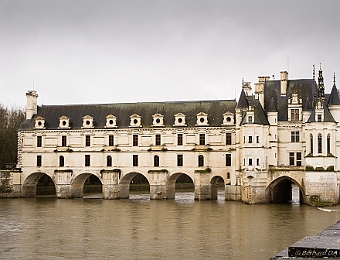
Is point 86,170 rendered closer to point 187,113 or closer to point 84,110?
point 84,110

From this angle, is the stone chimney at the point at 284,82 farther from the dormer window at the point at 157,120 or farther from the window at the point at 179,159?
the dormer window at the point at 157,120

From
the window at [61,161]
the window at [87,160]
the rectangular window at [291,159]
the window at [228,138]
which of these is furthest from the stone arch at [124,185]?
the rectangular window at [291,159]

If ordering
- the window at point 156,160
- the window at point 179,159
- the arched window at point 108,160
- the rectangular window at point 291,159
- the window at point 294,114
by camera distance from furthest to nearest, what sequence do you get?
the arched window at point 108,160 → the window at point 156,160 → the window at point 179,159 → the rectangular window at point 291,159 → the window at point 294,114

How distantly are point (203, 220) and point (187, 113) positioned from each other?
69.0 ft

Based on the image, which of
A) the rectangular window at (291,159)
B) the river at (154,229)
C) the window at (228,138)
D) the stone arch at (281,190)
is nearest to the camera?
the river at (154,229)

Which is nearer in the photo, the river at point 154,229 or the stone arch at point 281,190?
the river at point 154,229

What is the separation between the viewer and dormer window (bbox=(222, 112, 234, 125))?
182ft

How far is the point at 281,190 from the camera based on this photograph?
53094 millimetres

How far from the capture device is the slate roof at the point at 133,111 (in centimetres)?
5712

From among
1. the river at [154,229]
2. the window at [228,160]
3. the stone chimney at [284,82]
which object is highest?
the stone chimney at [284,82]

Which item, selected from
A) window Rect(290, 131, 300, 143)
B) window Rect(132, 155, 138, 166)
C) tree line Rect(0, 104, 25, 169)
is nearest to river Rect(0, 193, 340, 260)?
window Rect(290, 131, 300, 143)

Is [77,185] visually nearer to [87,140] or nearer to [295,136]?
[87,140]

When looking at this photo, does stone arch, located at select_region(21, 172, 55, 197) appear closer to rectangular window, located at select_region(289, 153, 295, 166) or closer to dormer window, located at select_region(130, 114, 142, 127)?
dormer window, located at select_region(130, 114, 142, 127)

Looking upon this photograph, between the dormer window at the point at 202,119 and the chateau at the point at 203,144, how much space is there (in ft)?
0.31
